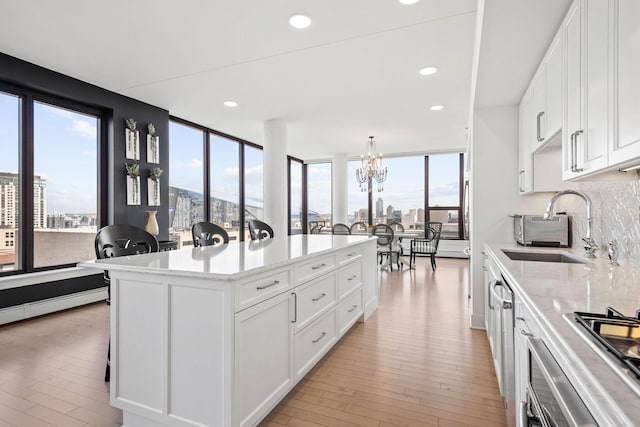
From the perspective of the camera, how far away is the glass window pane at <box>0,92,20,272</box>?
141 inches

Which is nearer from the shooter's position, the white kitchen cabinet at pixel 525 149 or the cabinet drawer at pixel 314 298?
the cabinet drawer at pixel 314 298

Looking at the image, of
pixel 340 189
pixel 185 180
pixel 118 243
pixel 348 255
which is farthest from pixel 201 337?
pixel 340 189

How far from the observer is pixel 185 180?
5875 millimetres

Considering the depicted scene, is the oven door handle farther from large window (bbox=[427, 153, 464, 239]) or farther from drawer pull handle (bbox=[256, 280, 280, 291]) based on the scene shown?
large window (bbox=[427, 153, 464, 239])

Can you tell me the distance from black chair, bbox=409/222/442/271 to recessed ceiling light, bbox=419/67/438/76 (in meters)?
3.85

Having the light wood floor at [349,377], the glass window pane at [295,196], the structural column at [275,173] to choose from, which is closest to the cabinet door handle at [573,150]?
the light wood floor at [349,377]

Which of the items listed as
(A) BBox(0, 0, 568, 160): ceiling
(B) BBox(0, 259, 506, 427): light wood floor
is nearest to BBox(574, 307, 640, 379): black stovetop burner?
(B) BBox(0, 259, 506, 427): light wood floor

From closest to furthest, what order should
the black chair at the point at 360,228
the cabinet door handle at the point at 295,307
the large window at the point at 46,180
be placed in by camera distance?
the cabinet door handle at the point at 295,307 → the large window at the point at 46,180 → the black chair at the point at 360,228

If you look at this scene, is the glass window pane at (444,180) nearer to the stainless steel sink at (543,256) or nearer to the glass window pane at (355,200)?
the glass window pane at (355,200)

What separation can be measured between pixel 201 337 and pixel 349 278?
1.71 metres

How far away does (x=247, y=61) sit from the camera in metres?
3.52

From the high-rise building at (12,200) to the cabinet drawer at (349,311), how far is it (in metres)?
3.58

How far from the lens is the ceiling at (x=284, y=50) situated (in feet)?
8.38

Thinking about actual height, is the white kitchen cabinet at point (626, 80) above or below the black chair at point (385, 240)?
above
